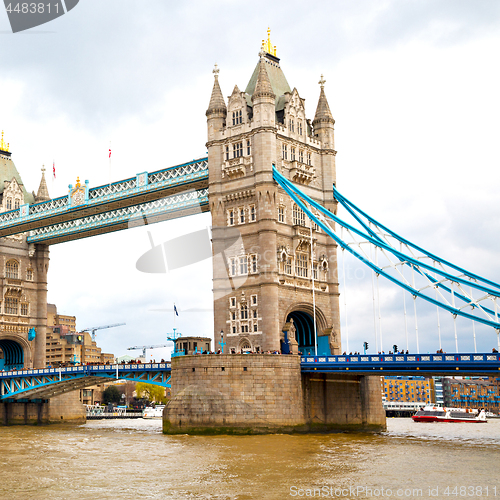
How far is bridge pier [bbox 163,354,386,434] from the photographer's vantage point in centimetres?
5019

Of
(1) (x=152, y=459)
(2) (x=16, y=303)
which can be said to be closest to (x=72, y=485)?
(1) (x=152, y=459)

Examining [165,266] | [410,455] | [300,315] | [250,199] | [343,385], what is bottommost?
[410,455]

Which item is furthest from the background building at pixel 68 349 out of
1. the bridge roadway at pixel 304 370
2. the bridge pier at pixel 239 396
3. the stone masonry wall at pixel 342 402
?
the bridge pier at pixel 239 396

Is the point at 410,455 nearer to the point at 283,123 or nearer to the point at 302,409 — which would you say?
the point at 302,409

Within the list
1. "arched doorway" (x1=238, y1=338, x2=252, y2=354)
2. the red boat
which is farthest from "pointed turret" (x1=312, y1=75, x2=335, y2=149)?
the red boat

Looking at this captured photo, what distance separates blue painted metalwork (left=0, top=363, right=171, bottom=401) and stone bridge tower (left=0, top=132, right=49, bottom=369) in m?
7.80

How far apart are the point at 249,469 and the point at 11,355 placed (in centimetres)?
6105

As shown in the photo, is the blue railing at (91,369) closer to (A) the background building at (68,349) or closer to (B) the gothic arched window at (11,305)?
(B) the gothic arched window at (11,305)

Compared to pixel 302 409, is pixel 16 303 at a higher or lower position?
higher

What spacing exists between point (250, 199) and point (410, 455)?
2790 cm

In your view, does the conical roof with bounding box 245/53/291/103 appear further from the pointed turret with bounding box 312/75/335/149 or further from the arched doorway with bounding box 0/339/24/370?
the arched doorway with bounding box 0/339/24/370

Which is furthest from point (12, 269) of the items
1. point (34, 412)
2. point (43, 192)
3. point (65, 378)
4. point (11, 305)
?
point (65, 378)

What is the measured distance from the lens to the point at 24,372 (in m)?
73.8

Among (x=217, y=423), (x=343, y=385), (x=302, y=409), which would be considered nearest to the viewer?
(x=217, y=423)
